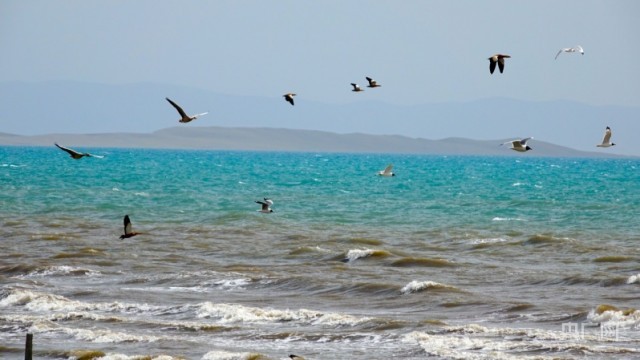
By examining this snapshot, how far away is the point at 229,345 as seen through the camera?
1900 cm

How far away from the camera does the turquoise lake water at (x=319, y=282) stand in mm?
18953

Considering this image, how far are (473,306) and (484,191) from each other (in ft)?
170

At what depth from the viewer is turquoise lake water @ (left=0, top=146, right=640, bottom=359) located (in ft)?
62.2

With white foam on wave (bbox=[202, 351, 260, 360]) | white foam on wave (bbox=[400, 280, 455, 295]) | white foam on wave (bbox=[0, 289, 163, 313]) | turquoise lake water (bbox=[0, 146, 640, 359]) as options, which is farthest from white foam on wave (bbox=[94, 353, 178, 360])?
white foam on wave (bbox=[400, 280, 455, 295])

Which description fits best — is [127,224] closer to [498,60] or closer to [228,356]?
[228,356]

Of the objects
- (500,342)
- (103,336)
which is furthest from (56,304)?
(500,342)

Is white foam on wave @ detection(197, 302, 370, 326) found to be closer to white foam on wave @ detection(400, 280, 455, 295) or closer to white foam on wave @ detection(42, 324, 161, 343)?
white foam on wave @ detection(42, 324, 161, 343)

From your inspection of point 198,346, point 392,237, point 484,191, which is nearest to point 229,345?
point 198,346

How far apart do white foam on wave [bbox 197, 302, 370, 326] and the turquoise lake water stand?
0.05 meters

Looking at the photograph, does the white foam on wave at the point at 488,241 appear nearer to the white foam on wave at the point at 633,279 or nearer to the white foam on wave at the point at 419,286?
the white foam on wave at the point at 633,279

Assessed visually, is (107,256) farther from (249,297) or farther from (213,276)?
(249,297)

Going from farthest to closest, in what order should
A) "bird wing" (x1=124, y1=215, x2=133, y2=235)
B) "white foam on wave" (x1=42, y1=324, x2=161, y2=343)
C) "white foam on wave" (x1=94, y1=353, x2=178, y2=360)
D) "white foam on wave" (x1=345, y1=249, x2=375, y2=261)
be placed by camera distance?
"white foam on wave" (x1=345, y1=249, x2=375, y2=261)
"bird wing" (x1=124, y1=215, x2=133, y2=235)
"white foam on wave" (x1=42, y1=324, x2=161, y2=343)
"white foam on wave" (x1=94, y1=353, x2=178, y2=360)

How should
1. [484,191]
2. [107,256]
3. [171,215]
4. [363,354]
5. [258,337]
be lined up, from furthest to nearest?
[484,191], [171,215], [107,256], [258,337], [363,354]

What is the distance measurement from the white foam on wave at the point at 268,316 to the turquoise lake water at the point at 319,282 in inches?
1.9
